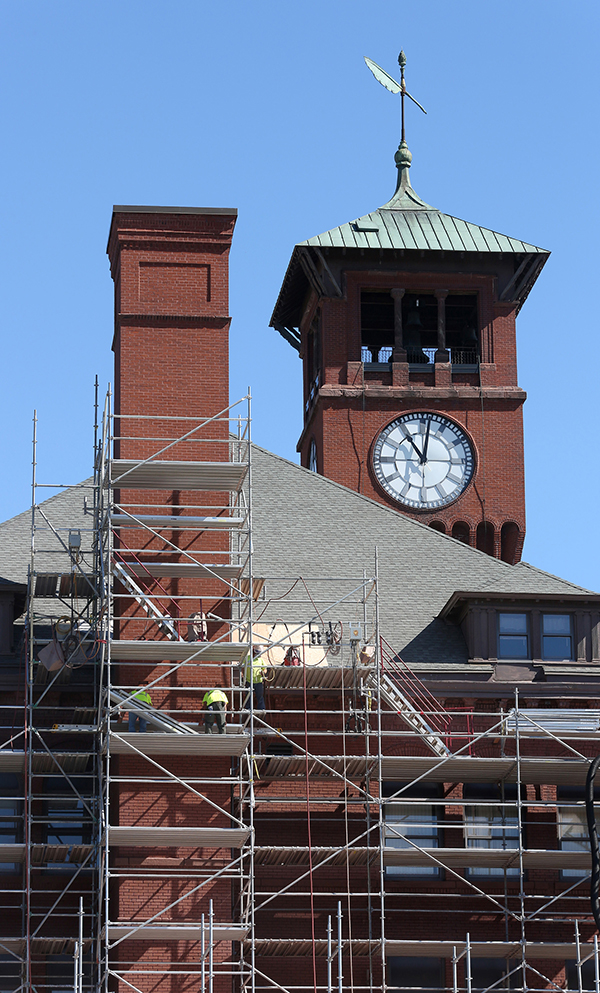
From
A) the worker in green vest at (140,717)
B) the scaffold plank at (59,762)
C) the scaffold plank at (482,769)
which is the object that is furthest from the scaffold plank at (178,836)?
the scaffold plank at (482,769)

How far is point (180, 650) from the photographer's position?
33.2 metres

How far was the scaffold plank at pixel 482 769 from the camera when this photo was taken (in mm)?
34219

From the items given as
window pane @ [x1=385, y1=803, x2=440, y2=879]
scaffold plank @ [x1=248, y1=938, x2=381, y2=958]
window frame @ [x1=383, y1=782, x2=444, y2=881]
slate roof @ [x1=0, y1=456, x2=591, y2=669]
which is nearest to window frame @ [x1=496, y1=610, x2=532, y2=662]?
slate roof @ [x1=0, y1=456, x2=591, y2=669]

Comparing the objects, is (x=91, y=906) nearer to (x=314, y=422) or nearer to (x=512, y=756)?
(x=512, y=756)

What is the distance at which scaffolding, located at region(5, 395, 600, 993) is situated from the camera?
33000 millimetres

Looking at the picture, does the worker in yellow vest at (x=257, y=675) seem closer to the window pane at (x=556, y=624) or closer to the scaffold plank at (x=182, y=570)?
the scaffold plank at (x=182, y=570)

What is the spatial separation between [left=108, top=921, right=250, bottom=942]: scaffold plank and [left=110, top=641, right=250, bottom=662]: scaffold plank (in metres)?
4.52

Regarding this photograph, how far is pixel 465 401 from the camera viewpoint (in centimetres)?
5175

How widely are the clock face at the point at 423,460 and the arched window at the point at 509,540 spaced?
158cm

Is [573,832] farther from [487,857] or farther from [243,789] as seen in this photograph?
[243,789]

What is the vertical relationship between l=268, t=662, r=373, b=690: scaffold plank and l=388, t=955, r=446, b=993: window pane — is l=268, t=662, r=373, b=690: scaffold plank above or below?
above

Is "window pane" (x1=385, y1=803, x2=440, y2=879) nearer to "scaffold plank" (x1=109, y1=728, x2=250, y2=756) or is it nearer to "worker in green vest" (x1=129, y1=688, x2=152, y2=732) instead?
"scaffold plank" (x1=109, y1=728, x2=250, y2=756)

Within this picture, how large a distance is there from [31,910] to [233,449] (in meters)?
10.6

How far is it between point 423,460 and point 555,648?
13598 millimetres
